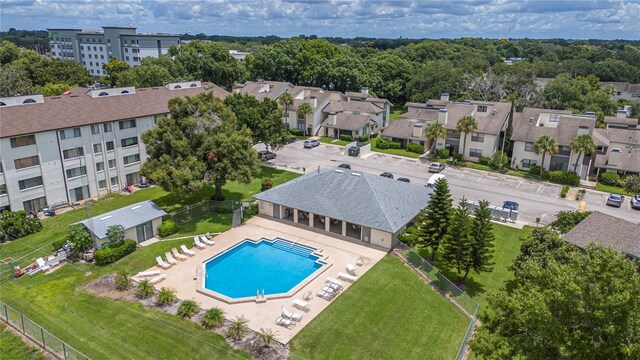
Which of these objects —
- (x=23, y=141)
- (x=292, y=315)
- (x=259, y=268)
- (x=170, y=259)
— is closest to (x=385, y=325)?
(x=292, y=315)

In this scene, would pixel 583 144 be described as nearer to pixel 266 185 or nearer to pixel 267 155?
pixel 266 185

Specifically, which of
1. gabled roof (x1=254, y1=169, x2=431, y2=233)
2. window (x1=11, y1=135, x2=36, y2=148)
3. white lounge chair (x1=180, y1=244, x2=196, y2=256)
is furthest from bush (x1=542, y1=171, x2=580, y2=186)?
window (x1=11, y1=135, x2=36, y2=148)

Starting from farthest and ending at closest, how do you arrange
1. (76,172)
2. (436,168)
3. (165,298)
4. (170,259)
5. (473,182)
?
1. (436,168)
2. (473,182)
3. (76,172)
4. (170,259)
5. (165,298)

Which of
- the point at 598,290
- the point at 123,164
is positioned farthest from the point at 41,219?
Answer: the point at 598,290

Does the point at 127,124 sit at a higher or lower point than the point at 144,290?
higher

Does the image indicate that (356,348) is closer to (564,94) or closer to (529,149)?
(529,149)

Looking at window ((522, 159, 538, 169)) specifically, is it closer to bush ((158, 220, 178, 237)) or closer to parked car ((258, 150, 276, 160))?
parked car ((258, 150, 276, 160))
